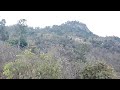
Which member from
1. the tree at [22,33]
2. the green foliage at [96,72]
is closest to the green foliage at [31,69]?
the green foliage at [96,72]

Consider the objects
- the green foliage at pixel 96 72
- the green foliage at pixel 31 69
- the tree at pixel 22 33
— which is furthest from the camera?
the tree at pixel 22 33

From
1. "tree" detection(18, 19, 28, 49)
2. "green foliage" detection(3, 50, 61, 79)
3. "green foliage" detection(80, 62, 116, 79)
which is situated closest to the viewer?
"green foliage" detection(3, 50, 61, 79)

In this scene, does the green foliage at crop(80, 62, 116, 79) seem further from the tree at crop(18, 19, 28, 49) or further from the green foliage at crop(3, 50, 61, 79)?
the tree at crop(18, 19, 28, 49)

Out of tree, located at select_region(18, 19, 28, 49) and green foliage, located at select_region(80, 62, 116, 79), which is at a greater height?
tree, located at select_region(18, 19, 28, 49)

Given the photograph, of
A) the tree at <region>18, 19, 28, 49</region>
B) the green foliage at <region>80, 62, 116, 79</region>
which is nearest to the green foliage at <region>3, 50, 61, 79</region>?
the green foliage at <region>80, 62, 116, 79</region>

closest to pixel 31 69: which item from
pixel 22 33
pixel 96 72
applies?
pixel 96 72

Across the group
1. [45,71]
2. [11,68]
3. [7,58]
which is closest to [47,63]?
[45,71]

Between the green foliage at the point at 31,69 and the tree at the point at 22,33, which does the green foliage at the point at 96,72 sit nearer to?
the green foliage at the point at 31,69

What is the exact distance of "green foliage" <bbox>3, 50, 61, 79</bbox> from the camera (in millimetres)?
9641

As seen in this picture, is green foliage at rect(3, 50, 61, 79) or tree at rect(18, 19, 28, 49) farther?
tree at rect(18, 19, 28, 49)

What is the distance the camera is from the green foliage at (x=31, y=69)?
9.64 meters
